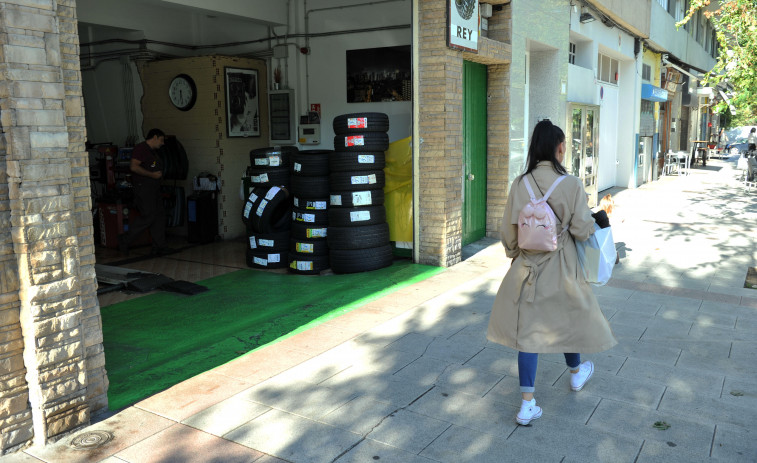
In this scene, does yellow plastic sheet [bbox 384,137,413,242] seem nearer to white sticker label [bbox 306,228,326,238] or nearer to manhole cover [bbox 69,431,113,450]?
white sticker label [bbox 306,228,326,238]

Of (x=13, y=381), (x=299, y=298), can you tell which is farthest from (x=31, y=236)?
(x=299, y=298)

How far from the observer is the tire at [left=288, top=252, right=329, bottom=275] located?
7.98 metres

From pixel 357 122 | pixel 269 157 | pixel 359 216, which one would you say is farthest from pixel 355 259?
pixel 269 157

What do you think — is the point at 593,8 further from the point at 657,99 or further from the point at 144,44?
the point at 144,44

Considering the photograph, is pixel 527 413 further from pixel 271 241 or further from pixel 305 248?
pixel 271 241

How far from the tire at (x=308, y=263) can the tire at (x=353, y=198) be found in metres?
0.71

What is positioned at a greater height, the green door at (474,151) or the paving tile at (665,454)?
the green door at (474,151)

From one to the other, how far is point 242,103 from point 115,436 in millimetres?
7876

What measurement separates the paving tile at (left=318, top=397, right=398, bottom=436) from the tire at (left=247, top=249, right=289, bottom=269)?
13.9 ft

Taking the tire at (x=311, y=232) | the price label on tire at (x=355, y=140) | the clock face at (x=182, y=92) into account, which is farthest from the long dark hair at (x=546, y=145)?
the clock face at (x=182, y=92)

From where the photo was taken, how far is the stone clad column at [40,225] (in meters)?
3.36

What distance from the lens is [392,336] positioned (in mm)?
5535

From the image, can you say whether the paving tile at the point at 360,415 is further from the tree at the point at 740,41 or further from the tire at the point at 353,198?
the tree at the point at 740,41

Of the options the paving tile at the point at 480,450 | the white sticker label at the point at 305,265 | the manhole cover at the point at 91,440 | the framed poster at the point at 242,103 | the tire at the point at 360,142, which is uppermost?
the framed poster at the point at 242,103
